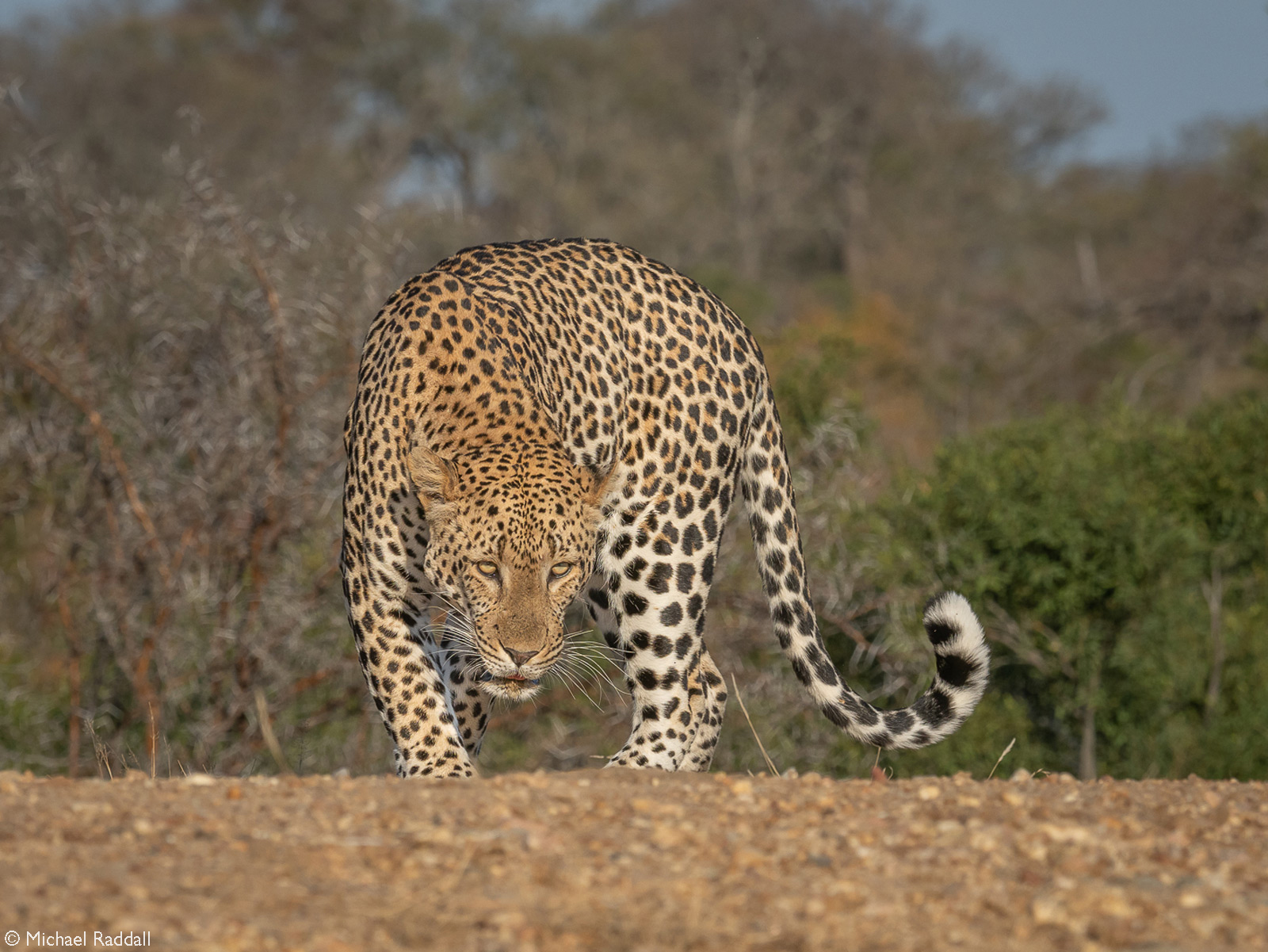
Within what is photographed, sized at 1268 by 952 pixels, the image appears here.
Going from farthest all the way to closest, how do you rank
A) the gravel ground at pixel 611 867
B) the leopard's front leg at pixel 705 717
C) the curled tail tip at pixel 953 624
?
the leopard's front leg at pixel 705 717 → the curled tail tip at pixel 953 624 → the gravel ground at pixel 611 867

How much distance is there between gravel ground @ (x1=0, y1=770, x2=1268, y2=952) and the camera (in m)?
3.41

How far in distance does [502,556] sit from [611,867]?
1749 mm

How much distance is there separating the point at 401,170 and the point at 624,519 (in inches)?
1281

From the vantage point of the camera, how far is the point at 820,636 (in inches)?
272

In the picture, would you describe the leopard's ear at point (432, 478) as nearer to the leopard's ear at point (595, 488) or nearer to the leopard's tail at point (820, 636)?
the leopard's ear at point (595, 488)

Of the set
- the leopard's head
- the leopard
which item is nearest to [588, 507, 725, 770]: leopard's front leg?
the leopard

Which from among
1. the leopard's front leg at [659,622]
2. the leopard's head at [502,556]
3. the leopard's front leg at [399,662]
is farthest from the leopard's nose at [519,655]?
the leopard's front leg at [659,622]

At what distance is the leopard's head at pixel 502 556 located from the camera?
5391 millimetres

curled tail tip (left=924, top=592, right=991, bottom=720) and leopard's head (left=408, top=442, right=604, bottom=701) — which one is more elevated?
leopard's head (left=408, top=442, right=604, bottom=701)

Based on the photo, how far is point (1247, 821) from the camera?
463 cm

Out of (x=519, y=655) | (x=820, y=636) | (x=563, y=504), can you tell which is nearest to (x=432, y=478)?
(x=563, y=504)

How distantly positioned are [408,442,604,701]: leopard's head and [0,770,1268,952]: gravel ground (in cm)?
68

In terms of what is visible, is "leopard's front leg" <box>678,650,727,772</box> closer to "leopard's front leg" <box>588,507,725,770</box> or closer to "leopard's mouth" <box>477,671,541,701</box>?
"leopard's front leg" <box>588,507,725,770</box>

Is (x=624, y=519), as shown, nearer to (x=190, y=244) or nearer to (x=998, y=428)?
(x=190, y=244)
